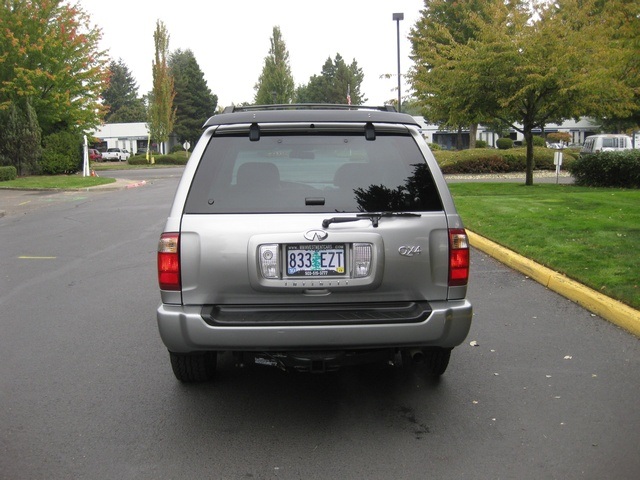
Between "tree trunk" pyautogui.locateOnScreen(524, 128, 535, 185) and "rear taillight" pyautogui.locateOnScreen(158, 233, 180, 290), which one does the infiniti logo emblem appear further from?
"tree trunk" pyautogui.locateOnScreen(524, 128, 535, 185)

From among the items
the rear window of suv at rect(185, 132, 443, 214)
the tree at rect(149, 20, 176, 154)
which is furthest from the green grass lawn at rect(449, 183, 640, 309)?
the tree at rect(149, 20, 176, 154)

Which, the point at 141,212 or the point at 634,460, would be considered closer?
the point at 634,460

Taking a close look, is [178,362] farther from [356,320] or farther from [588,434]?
[588,434]

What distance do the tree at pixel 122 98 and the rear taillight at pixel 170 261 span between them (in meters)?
114

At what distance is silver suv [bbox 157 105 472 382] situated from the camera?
378 centimetres

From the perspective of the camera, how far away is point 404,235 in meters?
3.85

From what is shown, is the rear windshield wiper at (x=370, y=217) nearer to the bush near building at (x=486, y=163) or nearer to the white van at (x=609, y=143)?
the bush near building at (x=486, y=163)

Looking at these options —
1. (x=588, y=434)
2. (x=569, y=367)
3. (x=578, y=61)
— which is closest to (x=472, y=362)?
(x=569, y=367)

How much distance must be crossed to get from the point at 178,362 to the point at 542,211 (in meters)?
10.1

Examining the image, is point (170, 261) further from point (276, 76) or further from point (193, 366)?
point (276, 76)

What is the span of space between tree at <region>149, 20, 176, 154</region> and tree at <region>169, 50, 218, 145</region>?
72.7ft

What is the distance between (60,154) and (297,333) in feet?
106

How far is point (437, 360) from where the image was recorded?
15.1 ft

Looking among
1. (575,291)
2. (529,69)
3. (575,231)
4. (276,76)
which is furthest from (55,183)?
(276,76)
